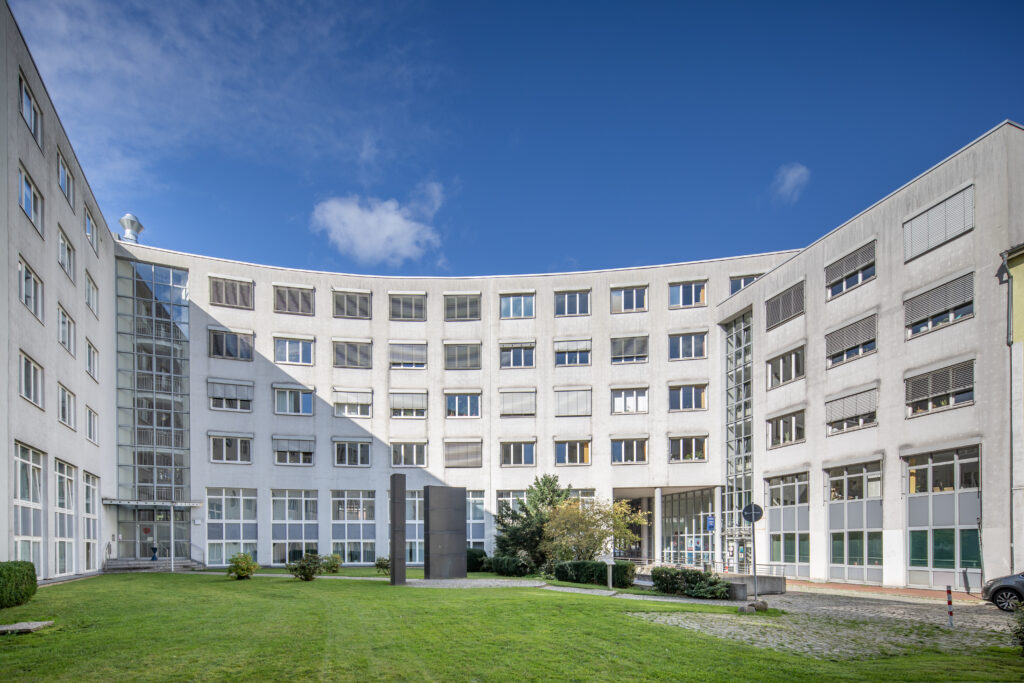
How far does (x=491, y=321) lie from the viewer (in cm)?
5431

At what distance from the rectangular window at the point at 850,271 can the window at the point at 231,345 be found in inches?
1344

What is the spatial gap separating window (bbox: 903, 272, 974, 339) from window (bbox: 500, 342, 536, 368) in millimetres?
25812

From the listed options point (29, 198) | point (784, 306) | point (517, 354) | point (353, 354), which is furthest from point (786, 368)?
point (29, 198)

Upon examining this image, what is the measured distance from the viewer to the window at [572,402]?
52.7 metres

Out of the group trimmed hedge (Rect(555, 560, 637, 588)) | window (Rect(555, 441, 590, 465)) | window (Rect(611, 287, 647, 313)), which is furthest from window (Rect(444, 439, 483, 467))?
trimmed hedge (Rect(555, 560, 637, 588))

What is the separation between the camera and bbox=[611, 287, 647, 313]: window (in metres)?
52.7

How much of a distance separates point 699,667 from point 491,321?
42.9 metres

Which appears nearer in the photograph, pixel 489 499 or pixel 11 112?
pixel 11 112

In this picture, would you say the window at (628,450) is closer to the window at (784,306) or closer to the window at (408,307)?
the window at (784,306)

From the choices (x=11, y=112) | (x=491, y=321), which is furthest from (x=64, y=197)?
(x=491, y=321)

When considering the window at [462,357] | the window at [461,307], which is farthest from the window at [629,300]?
the window at [462,357]

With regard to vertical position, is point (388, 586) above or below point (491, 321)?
below

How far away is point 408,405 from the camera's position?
53969 millimetres

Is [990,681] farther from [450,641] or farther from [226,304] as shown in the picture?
[226,304]
